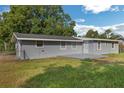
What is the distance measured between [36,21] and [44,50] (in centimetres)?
1128

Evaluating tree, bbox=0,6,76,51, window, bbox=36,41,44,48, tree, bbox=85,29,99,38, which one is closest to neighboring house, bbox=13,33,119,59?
window, bbox=36,41,44,48

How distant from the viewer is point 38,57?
18.7m

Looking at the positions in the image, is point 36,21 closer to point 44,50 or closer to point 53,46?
point 53,46

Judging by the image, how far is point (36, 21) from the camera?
96.9ft

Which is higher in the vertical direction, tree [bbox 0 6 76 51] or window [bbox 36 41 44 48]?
tree [bbox 0 6 76 51]

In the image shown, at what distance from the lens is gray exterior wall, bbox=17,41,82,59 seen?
1766cm

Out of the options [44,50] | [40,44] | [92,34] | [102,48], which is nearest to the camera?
[40,44]

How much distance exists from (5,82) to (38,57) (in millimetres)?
10847

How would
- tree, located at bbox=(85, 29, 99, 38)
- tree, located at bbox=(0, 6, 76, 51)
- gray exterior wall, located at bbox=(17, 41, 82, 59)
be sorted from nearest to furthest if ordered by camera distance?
gray exterior wall, located at bbox=(17, 41, 82, 59) < tree, located at bbox=(0, 6, 76, 51) < tree, located at bbox=(85, 29, 99, 38)

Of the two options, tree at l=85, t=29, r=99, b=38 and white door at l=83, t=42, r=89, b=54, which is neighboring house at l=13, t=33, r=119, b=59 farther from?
tree at l=85, t=29, r=99, b=38

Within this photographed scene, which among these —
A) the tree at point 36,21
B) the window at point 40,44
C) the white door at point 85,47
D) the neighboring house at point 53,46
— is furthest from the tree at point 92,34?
the window at point 40,44

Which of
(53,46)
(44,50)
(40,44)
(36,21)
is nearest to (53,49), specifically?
(53,46)

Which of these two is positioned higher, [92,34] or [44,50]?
[92,34]
